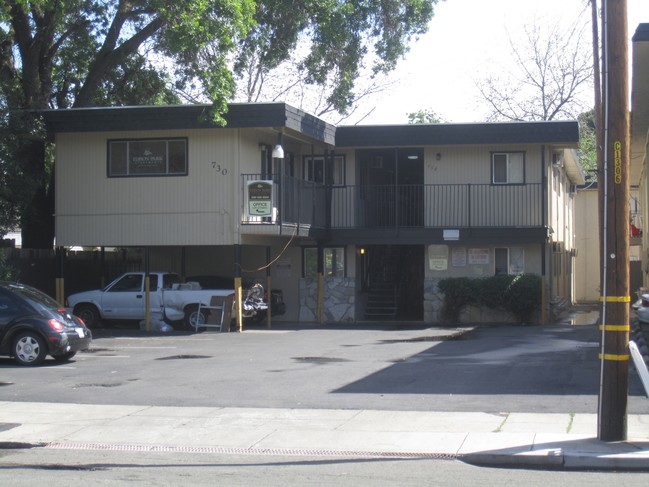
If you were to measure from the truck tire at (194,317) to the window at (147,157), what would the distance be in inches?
150

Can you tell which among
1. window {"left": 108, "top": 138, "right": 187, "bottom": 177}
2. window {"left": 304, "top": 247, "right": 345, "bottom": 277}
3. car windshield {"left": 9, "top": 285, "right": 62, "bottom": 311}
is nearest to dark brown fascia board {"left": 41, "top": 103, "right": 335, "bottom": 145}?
window {"left": 108, "top": 138, "right": 187, "bottom": 177}

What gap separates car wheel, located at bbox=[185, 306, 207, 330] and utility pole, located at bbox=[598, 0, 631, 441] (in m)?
15.8

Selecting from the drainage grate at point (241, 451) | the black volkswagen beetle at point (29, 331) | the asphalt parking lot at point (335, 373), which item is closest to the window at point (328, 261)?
the asphalt parking lot at point (335, 373)

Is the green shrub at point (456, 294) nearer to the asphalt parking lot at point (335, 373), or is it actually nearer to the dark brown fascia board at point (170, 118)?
the asphalt parking lot at point (335, 373)

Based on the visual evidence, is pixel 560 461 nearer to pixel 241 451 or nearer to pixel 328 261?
pixel 241 451

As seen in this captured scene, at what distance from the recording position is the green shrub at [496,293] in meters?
25.9

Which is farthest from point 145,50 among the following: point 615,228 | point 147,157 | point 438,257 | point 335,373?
point 615,228

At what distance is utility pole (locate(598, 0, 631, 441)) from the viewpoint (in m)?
9.14

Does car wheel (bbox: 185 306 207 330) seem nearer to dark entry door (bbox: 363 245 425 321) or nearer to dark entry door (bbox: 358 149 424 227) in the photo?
dark entry door (bbox: 363 245 425 321)

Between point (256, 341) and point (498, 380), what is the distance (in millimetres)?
8252

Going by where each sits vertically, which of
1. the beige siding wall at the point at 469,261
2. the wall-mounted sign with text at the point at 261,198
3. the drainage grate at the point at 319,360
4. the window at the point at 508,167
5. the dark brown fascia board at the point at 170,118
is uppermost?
the dark brown fascia board at the point at 170,118

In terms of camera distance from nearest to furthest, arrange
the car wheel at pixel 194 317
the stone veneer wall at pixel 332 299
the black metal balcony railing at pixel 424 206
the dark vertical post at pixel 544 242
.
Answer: the car wheel at pixel 194 317
the dark vertical post at pixel 544 242
the black metal balcony railing at pixel 424 206
the stone veneer wall at pixel 332 299

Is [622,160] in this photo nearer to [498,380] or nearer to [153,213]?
[498,380]

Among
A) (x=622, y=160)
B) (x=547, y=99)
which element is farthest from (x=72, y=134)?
(x=547, y=99)
